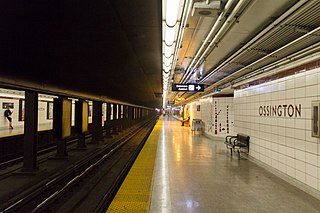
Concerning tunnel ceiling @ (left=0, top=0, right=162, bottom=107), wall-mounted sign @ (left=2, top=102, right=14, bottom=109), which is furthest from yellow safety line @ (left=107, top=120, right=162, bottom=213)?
wall-mounted sign @ (left=2, top=102, right=14, bottom=109)

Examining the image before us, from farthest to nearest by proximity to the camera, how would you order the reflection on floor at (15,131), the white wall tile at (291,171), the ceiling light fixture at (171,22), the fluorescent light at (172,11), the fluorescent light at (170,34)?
the reflection on floor at (15,131) < the white wall tile at (291,171) < the fluorescent light at (170,34) < the ceiling light fixture at (171,22) < the fluorescent light at (172,11)

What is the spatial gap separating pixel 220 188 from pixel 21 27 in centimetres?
417

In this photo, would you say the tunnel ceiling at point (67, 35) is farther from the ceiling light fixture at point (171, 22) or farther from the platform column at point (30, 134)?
the platform column at point (30, 134)

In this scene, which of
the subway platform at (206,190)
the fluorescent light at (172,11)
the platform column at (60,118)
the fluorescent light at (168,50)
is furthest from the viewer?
the platform column at (60,118)

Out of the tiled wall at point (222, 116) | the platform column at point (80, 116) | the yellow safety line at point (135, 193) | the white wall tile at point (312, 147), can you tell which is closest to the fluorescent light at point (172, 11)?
Answer: the yellow safety line at point (135, 193)

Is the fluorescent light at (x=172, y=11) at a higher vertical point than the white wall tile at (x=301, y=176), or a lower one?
higher

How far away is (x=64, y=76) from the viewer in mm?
6641

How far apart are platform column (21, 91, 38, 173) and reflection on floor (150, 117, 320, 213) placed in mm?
2680

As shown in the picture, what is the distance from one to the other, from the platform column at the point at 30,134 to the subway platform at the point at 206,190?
2154mm

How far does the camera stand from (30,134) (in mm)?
5262

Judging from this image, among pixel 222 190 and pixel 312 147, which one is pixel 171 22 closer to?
pixel 222 190

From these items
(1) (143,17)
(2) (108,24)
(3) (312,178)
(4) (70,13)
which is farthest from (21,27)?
(3) (312,178)

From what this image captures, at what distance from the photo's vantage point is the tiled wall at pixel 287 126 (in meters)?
4.43

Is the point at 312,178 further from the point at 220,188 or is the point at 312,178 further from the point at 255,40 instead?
the point at 255,40
